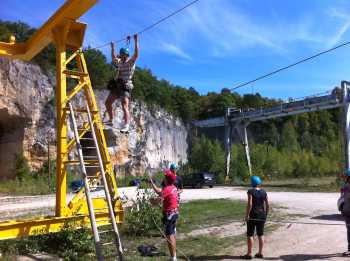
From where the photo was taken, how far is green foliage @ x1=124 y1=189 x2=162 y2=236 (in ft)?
38.4

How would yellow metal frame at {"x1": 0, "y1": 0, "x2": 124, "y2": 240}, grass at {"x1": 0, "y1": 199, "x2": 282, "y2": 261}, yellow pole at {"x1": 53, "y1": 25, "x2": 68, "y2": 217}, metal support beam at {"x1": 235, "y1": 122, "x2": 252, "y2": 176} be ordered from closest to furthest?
grass at {"x1": 0, "y1": 199, "x2": 282, "y2": 261}, yellow metal frame at {"x1": 0, "y1": 0, "x2": 124, "y2": 240}, yellow pole at {"x1": 53, "y1": 25, "x2": 68, "y2": 217}, metal support beam at {"x1": 235, "y1": 122, "x2": 252, "y2": 176}

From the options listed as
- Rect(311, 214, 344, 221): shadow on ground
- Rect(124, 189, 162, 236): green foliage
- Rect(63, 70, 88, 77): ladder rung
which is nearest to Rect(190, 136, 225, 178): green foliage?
Rect(311, 214, 344, 221): shadow on ground

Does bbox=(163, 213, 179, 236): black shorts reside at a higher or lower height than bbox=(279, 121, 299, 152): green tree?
lower

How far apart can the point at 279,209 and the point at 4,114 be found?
32415 millimetres

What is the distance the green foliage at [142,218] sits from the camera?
38.4 feet

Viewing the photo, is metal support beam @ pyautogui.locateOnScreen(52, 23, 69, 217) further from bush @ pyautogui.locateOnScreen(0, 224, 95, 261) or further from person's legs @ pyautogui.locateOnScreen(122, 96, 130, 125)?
person's legs @ pyautogui.locateOnScreen(122, 96, 130, 125)

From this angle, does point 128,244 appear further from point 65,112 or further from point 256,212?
point 65,112

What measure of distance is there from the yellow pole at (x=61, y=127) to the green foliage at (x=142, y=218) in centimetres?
249

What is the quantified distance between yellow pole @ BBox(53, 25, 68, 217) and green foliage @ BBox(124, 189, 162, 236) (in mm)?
2494

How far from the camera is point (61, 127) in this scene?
33.0ft

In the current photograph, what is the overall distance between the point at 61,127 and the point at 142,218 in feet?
11.1

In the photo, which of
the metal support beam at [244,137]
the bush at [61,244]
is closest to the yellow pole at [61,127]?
the bush at [61,244]

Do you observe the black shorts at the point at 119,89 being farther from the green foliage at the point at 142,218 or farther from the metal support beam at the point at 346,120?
the metal support beam at the point at 346,120

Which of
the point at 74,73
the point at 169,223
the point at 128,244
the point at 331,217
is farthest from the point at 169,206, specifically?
the point at 331,217
